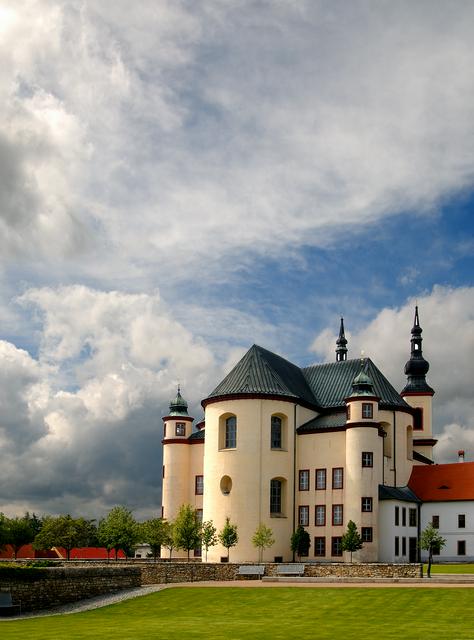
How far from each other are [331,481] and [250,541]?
8.34m

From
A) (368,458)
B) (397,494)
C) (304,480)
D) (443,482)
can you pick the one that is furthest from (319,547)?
(443,482)

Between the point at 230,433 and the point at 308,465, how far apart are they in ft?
23.6

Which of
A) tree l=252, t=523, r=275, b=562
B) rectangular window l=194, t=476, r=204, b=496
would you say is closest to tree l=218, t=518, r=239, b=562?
tree l=252, t=523, r=275, b=562

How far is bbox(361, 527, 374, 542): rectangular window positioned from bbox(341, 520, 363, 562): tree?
39.1 inches

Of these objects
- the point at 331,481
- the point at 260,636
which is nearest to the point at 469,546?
the point at 331,481

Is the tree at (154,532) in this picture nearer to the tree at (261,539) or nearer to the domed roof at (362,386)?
the tree at (261,539)

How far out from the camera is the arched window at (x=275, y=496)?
7231 cm

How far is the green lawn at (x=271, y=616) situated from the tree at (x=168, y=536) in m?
26.0

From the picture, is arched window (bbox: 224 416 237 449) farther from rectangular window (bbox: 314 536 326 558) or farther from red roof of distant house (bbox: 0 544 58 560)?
red roof of distant house (bbox: 0 544 58 560)

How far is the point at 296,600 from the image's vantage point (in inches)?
1598

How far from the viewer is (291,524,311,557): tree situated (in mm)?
70500

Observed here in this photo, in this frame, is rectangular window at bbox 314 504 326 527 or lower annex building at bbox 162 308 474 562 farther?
rectangular window at bbox 314 504 326 527

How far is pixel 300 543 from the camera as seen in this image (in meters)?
70.6

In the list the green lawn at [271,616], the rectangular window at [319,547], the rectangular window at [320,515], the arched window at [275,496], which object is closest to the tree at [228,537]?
the arched window at [275,496]
